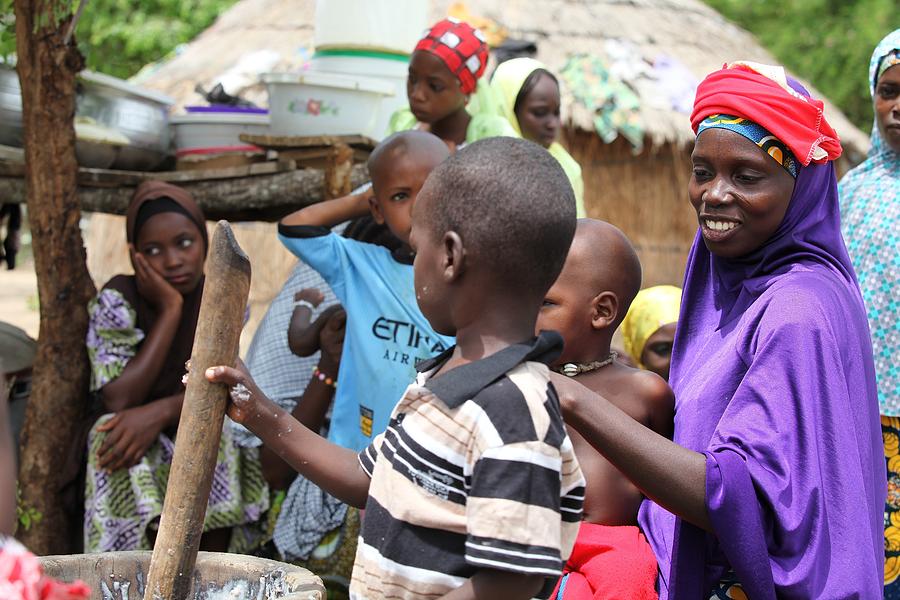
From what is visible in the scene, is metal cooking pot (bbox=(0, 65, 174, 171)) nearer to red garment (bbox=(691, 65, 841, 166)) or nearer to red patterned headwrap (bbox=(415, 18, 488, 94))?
red patterned headwrap (bbox=(415, 18, 488, 94))

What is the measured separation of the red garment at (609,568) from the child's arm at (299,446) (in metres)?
0.55

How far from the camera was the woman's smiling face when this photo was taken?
2.30m

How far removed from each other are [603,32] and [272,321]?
6.65m

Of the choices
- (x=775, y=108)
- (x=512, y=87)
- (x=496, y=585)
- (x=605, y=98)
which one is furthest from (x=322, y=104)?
(x=605, y=98)

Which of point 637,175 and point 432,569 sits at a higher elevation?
point 637,175

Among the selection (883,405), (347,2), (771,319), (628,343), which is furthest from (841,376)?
(347,2)

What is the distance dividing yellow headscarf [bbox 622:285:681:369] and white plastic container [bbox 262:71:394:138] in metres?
1.62

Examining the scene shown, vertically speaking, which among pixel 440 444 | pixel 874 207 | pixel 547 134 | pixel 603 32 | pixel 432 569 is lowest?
pixel 432 569

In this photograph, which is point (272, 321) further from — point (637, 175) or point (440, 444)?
point (637, 175)

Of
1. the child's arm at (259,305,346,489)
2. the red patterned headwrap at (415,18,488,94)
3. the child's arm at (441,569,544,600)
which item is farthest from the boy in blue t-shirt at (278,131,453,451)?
the child's arm at (441,569,544,600)

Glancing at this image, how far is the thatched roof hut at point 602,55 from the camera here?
936 centimetres

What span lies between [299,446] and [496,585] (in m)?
0.59

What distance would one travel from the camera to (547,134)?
5.44 m

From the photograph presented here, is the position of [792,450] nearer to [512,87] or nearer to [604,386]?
[604,386]
